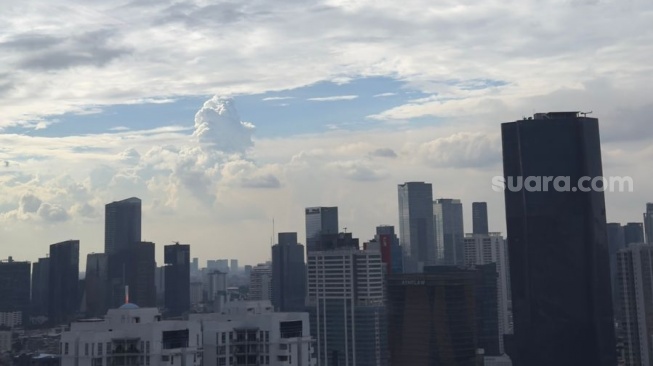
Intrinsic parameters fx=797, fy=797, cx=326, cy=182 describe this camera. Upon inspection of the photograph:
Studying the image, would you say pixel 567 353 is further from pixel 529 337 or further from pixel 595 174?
pixel 595 174

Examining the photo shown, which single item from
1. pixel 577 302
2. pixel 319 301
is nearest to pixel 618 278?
pixel 577 302

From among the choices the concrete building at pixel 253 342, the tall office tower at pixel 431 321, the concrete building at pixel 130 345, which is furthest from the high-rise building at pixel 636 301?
the concrete building at pixel 130 345

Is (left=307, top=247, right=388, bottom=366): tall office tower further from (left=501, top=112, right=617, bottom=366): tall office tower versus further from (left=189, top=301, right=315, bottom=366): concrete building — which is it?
(left=189, top=301, right=315, bottom=366): concrete building

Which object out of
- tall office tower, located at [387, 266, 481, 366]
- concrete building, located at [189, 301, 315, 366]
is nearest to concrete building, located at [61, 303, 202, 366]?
concrete building, located at [189, 301, 315, 366]

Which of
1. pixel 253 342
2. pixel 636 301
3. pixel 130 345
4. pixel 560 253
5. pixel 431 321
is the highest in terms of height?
pixel 560 253

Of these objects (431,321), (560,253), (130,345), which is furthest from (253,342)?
(560,253)

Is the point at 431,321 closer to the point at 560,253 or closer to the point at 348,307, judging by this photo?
the point at 348,307
